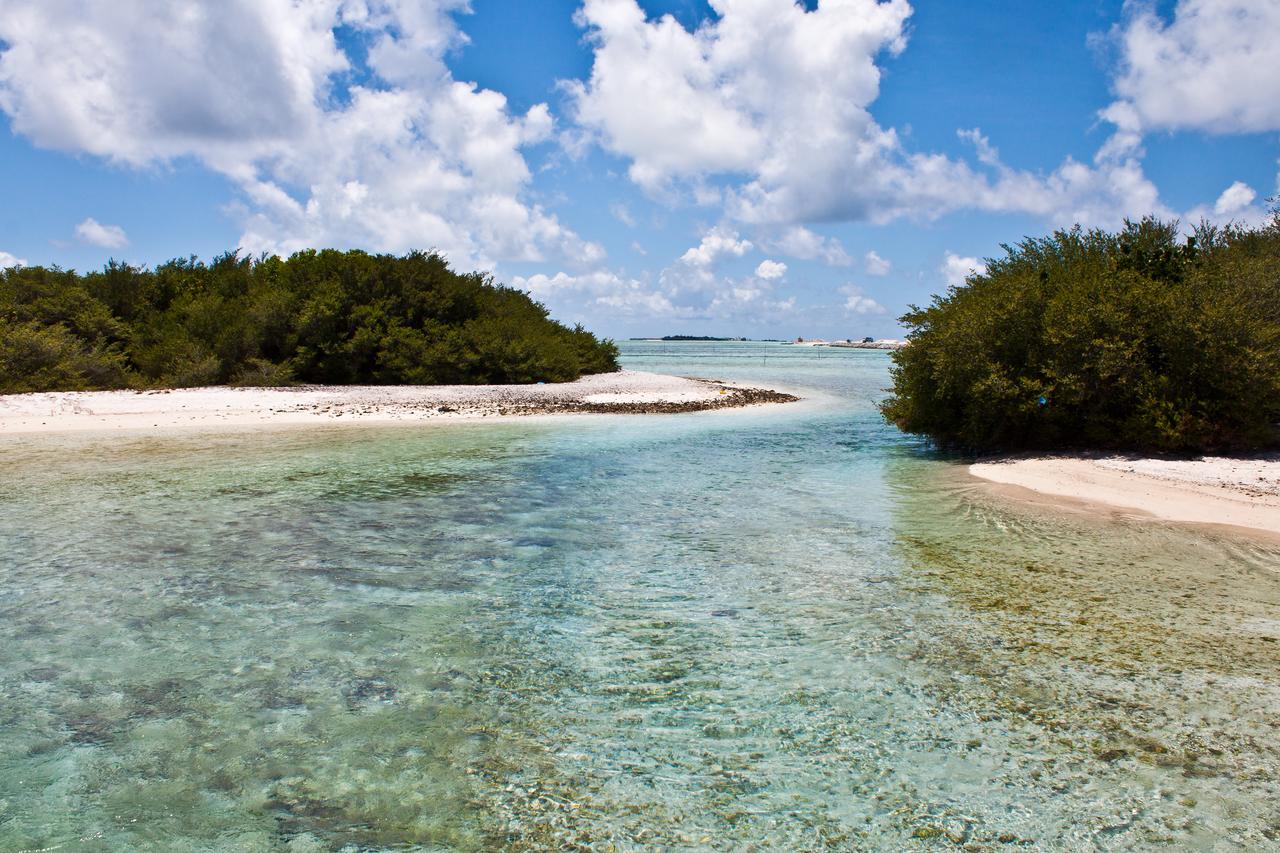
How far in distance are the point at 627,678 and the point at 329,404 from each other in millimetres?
23745

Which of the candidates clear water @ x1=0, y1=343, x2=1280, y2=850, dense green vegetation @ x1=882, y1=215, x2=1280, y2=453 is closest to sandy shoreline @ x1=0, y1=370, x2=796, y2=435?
clear water @ x1=0, y1=343, x2=1280, y2=850

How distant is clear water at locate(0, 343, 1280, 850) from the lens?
12.9ft

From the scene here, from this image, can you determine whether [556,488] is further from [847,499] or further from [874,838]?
[874,838]

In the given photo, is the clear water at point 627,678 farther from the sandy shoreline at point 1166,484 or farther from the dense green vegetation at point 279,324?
the dense green vegetation at point 279,324

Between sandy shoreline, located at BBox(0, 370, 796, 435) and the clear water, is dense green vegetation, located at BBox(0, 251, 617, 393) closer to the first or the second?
sandy shoreline, located at BBox(0, 370, 796, 435)

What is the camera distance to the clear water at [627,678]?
392 centimetres

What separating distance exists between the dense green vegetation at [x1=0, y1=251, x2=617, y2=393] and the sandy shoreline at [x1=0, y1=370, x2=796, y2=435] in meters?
2.56

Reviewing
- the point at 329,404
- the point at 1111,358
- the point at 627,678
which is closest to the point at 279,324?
the point at 329,404

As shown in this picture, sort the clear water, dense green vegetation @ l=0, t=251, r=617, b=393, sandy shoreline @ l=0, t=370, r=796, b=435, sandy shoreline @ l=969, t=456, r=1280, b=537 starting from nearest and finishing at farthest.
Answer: the clear water → sandy shoreline @ l=969, t=456, r=1280, b=537 → sandy shoreline @ l=0, t=370, r=796, b=435 → dense green vegetation @ l=0, t=251, r=617, b=393

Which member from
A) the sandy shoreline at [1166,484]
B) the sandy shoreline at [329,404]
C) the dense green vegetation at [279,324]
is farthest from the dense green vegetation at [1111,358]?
the dense green vegetation at [279,324]

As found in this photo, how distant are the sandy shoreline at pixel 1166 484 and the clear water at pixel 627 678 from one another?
4.12ft

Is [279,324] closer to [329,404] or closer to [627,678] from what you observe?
[329,404]

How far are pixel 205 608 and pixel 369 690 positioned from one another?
2605mm

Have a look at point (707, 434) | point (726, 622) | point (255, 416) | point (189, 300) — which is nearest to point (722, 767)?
point (726, 622)
